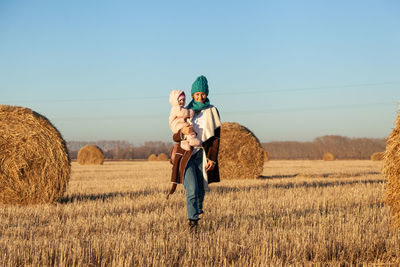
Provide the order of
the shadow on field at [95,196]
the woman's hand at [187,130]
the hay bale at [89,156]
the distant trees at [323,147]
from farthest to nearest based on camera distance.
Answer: the distant trees at [323,147], the hay bale at [89,156], the shadow on field at [95,196], the woman's hand at [187,130]

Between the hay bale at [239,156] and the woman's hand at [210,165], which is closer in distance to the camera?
the woman's hand at [210,165]

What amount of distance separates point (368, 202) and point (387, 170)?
149 inches

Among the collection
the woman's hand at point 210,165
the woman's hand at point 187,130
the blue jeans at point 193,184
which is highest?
the woman's hand at point 187,130

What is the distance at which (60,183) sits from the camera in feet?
32.7

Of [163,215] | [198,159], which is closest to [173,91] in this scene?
[198,159]

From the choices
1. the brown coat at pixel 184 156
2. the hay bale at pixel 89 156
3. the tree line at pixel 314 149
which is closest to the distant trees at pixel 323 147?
the tree line at pixel 314 149

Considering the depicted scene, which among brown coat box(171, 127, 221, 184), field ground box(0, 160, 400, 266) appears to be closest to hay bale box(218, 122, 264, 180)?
field ground box(0, 160, 400, 266)

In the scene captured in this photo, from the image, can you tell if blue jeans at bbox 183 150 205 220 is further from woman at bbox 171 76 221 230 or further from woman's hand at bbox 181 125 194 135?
woman's hand at bbox 181 125 194 135

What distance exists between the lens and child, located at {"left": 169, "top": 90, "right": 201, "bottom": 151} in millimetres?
6208

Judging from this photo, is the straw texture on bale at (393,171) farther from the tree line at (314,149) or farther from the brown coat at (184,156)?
the tree line at (314,149)

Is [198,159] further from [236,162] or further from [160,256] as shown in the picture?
[236,162]

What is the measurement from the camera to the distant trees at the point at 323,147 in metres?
71.0

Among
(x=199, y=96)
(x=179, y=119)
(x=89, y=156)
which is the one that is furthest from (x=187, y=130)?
(x=89, y=156)

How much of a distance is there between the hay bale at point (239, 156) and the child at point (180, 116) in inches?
408
